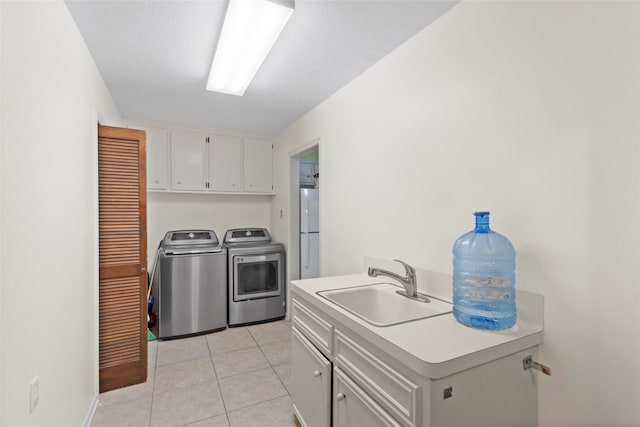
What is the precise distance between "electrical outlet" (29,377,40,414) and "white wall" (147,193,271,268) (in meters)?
2.58

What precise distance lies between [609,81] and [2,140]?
194 centimetres

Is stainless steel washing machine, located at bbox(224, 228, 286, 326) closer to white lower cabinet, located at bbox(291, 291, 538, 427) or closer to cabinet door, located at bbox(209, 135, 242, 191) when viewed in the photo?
cabinet door, located at bbox(209, 135, 242, 191)

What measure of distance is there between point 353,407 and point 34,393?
4.06ft

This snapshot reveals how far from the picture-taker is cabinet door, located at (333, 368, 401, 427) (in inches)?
42.3

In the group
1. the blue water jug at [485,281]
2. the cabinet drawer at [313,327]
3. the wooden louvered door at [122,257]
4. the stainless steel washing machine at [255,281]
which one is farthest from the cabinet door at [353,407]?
the stainless steel washing machine at [255,281]

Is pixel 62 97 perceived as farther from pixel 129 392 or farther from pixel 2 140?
pixel 129 392

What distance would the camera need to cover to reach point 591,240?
100 centimetres

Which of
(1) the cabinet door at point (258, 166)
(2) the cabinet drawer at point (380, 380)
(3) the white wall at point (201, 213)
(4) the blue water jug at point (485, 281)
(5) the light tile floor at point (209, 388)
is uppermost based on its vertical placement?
(1) the cabinet door at point (258, 166)

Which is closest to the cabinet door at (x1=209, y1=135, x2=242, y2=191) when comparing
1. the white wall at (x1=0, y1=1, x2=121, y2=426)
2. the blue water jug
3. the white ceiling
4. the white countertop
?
the white ceiling

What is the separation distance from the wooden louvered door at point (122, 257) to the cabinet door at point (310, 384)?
1.30 metres

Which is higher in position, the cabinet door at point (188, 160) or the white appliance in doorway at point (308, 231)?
the cabinet door at point (188, 160)

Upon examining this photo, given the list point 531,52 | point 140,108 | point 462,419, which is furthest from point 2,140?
point 140,108

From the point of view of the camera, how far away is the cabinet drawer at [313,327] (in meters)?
1.43

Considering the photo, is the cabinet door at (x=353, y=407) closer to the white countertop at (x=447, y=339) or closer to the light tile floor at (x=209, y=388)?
the white countertop at (x=447, y=339)
